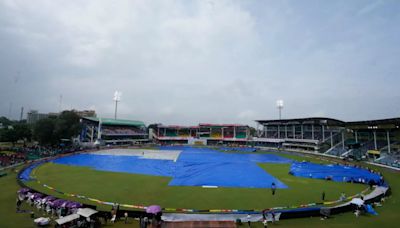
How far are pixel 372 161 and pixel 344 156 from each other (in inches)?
295

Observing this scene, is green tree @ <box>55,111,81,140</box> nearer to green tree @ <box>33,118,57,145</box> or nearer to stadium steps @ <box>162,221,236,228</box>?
green tree @ <box>33,118,57,145</box>

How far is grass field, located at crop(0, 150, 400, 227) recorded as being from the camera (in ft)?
51.8

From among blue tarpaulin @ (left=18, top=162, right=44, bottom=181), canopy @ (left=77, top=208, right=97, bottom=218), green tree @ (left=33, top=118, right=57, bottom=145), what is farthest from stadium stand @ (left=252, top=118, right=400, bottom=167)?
green tree @ (left=33, top=118, right=57, bottom=145)

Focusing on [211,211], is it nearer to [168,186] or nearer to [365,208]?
[168,186]

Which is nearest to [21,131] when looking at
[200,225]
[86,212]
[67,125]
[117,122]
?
[67,125]

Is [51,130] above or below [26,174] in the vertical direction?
above

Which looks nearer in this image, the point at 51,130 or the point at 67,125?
the point at 51,130

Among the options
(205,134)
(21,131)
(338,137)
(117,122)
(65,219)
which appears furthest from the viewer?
(205,134)

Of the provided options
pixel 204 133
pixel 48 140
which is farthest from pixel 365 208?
pixel 204 133

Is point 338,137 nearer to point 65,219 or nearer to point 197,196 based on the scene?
point 197,196

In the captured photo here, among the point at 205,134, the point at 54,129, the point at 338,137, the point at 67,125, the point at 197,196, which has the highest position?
the point at 67,125

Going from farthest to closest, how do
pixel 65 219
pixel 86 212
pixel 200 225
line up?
pixel 86 212, pixel 65 219, pixel 200 225

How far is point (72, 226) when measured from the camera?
14.5 m

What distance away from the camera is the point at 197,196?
2181 cm
